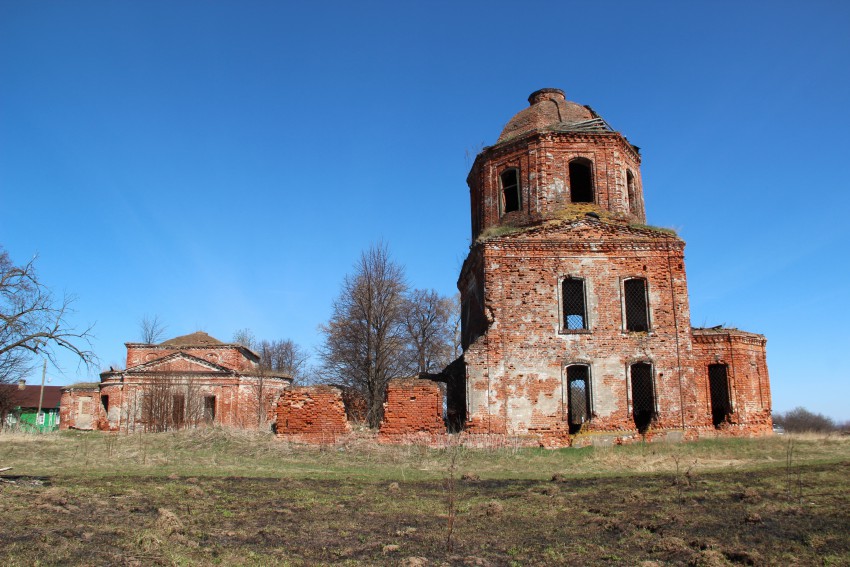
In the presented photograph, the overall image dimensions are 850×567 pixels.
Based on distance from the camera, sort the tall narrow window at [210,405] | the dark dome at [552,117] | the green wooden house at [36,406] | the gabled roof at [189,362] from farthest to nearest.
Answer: the green wooden house at [36,406] < the gabled roof at [189,362] < the tall narrow window at [210,405] < the dark dome at [552,117]

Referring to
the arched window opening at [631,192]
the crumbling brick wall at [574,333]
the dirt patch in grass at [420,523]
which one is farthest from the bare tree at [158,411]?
the arched window opening at [631,192]

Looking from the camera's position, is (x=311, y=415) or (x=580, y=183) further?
(x=580, y=183)

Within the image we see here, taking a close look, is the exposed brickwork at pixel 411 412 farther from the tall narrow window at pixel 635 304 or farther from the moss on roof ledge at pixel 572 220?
the tall narrow window at pixel 635 304

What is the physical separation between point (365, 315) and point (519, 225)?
38.4ft

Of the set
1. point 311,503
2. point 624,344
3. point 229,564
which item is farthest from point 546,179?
point 229,564

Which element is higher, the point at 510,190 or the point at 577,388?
the point at 510,190

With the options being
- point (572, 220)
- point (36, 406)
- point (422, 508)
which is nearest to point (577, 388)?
point (572, 220)

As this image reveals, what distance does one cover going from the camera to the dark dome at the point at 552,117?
20.3 metres

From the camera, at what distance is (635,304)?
19141mm

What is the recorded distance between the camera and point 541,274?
1812cm

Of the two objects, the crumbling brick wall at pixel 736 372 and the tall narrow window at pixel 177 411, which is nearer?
the crumbling brick wall at pixel 736 372

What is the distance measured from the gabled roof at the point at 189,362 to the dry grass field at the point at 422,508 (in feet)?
61.1

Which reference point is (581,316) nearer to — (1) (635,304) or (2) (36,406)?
(1) (635,304)

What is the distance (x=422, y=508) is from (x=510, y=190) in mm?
13703
